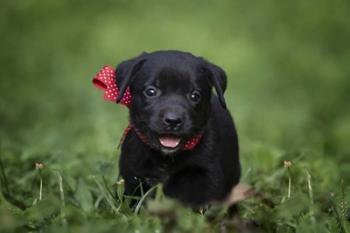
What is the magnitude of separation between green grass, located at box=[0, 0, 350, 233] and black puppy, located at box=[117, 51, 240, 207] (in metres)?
0.25

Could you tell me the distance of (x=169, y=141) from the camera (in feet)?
19.9

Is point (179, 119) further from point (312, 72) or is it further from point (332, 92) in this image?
point (312, 72)

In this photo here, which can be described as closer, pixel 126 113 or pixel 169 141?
pixel 169 141

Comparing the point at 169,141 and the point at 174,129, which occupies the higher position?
the point at 174,129

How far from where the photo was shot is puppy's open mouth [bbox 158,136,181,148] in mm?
6008

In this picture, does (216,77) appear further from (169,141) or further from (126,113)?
(126,113)

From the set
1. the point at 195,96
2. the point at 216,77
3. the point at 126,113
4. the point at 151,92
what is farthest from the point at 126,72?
the point at 126,113

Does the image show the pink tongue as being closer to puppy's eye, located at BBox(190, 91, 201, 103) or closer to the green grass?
puppy's eye, located at BBox(190, 91, 201, 103)

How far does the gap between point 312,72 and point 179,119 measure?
11008 mm

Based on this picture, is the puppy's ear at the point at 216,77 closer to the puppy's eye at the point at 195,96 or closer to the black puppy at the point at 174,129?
the black puppy at the point at 174,129

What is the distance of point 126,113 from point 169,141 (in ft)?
22.2

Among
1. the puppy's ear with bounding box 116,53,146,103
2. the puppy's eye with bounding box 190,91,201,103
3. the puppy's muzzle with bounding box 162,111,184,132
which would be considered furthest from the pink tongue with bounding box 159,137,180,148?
the puppy's ear with bounding box 116,53,146,103

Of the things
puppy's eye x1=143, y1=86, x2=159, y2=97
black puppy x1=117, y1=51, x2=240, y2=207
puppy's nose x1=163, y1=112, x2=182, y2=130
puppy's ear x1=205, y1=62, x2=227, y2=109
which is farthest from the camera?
puppy's ear x1=205, y1=62, x2=227, y2=109

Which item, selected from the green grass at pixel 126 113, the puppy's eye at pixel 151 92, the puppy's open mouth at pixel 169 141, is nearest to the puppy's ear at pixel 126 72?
the puppy's eye at pixel 151 92
